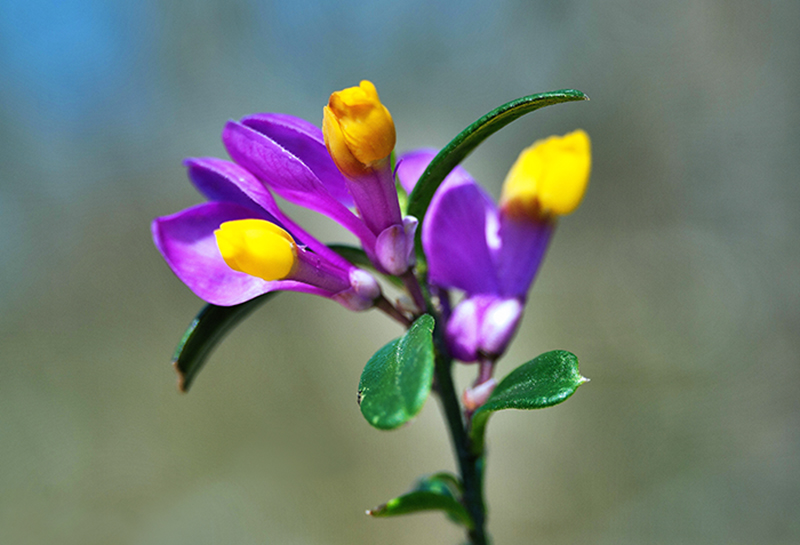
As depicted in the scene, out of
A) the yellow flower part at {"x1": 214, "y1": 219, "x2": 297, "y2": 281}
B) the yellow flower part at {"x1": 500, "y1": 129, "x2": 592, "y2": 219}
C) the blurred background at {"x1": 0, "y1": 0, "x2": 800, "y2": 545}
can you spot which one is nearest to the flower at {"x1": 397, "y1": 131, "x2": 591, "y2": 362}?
the yellow flower part at {"x1": 500, "y1": 129, "x2": 592, "y2": 219}

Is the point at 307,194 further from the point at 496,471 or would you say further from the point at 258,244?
the point at 496,471

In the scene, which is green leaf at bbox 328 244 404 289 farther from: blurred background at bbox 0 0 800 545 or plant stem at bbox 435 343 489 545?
blurred background at bbox 0 0 800 545

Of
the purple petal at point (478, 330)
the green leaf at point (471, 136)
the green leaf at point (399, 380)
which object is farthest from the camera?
the purple petal at point (478, 330)

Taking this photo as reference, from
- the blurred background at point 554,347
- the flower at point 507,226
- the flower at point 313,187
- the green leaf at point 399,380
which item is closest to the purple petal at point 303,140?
the flower at point 313,187

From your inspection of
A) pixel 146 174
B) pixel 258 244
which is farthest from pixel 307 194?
pixel 146 174

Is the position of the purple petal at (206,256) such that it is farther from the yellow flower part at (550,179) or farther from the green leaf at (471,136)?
the yellow flower part at (550,179)

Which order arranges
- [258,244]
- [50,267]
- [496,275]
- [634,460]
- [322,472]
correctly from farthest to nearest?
[50,267] < [322,472] < [634,460] < [496,275] < [258,244]

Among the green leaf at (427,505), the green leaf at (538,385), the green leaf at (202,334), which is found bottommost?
the green leaf at (427,505)
